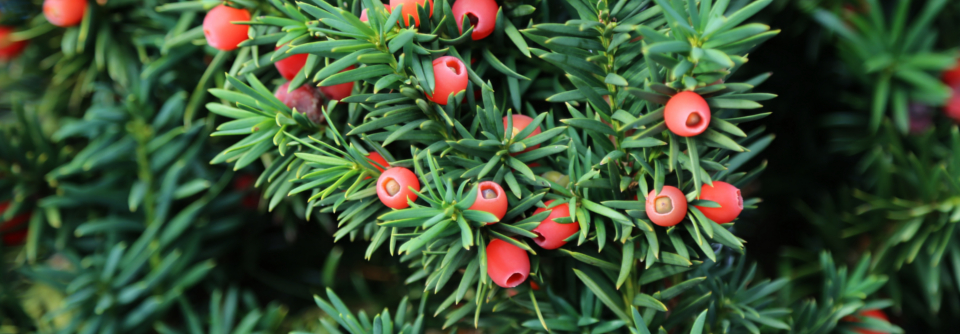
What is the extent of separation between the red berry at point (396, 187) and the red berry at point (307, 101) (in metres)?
0.10

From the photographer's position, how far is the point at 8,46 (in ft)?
2.20

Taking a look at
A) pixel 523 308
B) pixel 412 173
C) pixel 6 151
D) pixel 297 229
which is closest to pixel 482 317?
pixel 523 308

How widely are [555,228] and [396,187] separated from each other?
12 centimetres

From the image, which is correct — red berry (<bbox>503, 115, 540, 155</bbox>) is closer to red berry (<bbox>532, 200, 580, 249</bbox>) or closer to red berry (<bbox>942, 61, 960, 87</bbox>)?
red berry (<bbox>532, 200, 580, 249</bbox>)

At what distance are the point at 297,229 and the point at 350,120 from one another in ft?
1.05

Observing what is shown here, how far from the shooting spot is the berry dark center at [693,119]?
1.14 feet

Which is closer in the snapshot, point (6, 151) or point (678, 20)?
point (678, 20)

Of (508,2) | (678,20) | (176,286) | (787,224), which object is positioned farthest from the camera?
(787,224)

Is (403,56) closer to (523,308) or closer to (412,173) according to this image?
(412,173)

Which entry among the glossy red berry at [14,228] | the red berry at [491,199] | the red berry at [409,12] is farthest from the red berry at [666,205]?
the glossy red berry at [14,228]

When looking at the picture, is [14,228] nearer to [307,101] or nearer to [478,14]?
[307,101]

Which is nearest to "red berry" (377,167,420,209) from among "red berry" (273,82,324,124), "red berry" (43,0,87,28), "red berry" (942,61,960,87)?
"red berry" (273,82,324,124)

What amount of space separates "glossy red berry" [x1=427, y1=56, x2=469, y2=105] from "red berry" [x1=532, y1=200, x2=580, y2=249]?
0.35 feet

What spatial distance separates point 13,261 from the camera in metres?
0.69
